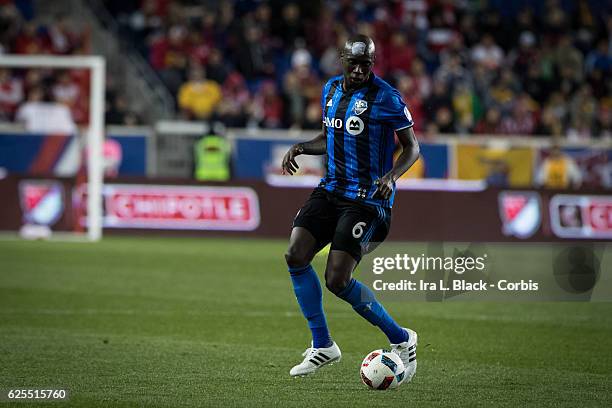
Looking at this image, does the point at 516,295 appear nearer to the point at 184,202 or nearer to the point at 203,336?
the point at 203,336

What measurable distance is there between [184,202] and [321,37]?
6.65 m

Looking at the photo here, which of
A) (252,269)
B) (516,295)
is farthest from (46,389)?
(252,269)

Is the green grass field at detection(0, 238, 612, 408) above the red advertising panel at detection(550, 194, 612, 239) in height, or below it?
above

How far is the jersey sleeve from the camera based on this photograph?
724 centimetres

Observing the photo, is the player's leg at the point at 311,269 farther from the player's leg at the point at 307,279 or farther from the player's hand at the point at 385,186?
the player's hand at the point at 385,186

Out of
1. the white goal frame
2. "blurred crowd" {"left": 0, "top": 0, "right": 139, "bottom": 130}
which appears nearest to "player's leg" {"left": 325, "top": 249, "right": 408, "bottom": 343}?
the white goal frame

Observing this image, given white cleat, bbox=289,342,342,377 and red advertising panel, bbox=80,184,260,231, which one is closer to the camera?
white cleat, bbox=289,342,342,377

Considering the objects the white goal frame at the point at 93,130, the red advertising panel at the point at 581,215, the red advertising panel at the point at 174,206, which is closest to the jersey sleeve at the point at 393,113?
the white goal frame at the point at 93,130

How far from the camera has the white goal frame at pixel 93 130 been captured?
17547 millimetres

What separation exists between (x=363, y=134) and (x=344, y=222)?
1.88 feet

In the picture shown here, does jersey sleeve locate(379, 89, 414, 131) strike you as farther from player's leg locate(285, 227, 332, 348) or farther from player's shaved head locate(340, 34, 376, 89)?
player's leg locate(285, 227, 332, 348)

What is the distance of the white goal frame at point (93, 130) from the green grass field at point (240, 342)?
10.2 ft

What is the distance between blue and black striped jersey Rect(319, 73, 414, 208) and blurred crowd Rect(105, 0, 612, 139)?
1370cm

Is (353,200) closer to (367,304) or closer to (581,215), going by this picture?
(367,304)
